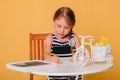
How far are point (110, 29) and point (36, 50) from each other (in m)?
0.62

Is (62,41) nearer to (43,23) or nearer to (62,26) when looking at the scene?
(62,26)

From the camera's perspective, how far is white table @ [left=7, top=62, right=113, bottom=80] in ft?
4.33

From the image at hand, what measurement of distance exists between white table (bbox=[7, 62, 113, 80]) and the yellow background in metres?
0.83

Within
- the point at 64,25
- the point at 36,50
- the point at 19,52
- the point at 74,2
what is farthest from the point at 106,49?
the point at 19,52

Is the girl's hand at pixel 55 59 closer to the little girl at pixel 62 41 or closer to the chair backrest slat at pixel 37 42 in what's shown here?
the little girl at pixel 62 41

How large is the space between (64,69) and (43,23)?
1.11 metres

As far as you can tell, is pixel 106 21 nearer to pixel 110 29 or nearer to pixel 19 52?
pixel 110 29

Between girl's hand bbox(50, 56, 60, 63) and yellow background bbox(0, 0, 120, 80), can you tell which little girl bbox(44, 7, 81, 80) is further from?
yellow background bbox(0, 0, 120, 80)

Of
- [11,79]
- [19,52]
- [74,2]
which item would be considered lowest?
[11,79]

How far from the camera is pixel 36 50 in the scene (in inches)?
85.2

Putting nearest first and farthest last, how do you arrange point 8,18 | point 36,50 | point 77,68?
1. point 77,68
2. point 36,50
3. point 8,18

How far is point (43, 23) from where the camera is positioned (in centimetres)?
245

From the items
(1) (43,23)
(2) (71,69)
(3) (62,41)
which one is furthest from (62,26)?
(1) (43,23)

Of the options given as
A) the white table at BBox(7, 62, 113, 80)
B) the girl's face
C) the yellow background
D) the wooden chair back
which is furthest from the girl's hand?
the yellow background
